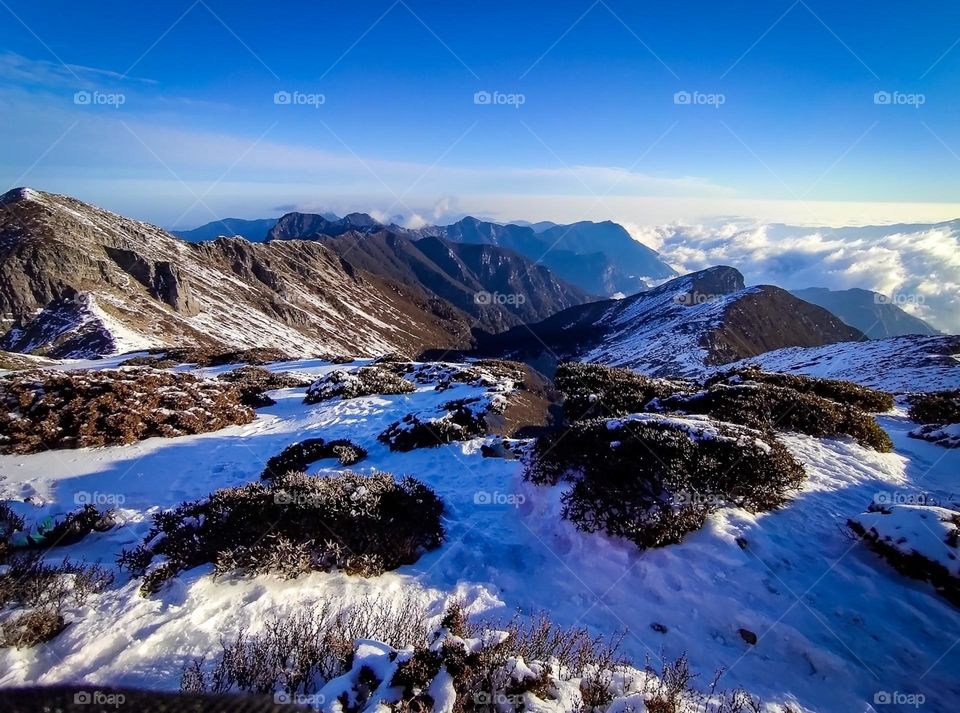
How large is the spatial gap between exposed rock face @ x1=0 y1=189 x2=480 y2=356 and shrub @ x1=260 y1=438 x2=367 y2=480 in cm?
4354

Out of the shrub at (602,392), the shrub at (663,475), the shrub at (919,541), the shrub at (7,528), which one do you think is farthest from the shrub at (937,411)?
the shrub at (7,528)

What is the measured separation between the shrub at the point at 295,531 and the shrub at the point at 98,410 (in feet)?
28.3

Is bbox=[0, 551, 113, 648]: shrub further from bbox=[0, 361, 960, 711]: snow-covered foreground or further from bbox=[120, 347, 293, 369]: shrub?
bbox=[120, 347, 293, 369]: shrub

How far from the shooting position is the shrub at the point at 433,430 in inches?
545

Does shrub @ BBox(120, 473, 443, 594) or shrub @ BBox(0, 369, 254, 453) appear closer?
shrub @ BBox(120, 473, 443, 594)

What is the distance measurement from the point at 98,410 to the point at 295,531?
37.0ft

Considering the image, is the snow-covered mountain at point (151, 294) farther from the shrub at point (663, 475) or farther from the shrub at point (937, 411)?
the shrub at point (663, 475)

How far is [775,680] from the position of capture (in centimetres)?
531

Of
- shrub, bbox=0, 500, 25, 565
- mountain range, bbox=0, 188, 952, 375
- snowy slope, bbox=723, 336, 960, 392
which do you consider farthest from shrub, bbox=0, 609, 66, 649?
snowy slope, bbox=723, 336, 960, 392

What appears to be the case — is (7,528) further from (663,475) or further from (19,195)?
(19,195)

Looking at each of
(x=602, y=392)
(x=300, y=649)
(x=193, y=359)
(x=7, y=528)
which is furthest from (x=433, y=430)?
(x=193, y=359)

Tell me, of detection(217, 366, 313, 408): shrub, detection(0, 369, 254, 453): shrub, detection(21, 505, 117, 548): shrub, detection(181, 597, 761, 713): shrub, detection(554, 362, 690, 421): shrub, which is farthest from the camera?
detection(217, 366, 313, 408): shrub

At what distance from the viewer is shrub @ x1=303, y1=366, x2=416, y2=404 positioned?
19.8 meters

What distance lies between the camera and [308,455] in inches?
512
